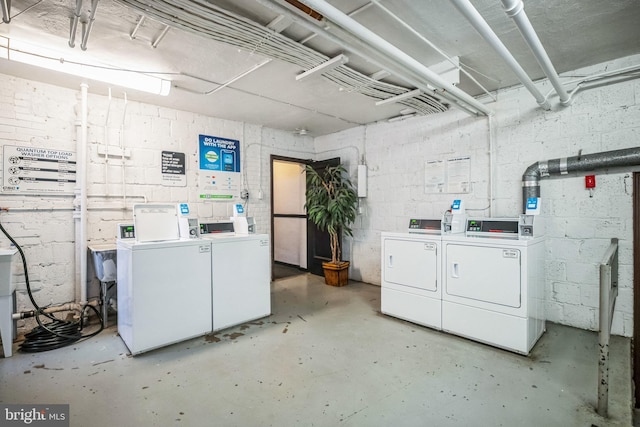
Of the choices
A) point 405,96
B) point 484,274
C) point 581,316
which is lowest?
point 581,316

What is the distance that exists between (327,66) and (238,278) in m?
2.26

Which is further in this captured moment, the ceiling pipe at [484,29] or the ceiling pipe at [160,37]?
the ceiling pipe at [160,37]

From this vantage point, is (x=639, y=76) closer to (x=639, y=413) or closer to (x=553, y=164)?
(x=553, y=164)

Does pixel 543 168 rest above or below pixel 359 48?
below

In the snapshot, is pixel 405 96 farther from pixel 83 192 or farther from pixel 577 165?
pixel 83 192

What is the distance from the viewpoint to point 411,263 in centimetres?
319

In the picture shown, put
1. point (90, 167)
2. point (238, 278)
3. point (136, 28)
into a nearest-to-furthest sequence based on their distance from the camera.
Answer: point (136, 28)
point (238, 278)
point (90, 167)

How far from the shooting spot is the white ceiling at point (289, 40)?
200 centimetres

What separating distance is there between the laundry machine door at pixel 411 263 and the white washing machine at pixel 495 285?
127 millimetres

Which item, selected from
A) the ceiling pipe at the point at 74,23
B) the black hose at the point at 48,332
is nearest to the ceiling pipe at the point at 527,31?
the ceiling pipe at the point at 74,23

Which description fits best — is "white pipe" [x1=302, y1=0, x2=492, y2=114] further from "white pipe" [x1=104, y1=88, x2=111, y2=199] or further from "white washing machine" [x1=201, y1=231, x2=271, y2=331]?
"white pipe" [x1=104, y1=88, x2=111, y2=199]

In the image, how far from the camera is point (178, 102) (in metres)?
3.74

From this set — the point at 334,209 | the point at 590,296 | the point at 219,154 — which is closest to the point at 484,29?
the point at 590,296

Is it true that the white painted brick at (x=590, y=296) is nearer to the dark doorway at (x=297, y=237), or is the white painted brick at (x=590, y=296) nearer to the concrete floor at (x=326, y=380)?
the concrete floor at (x=326, y=380)
